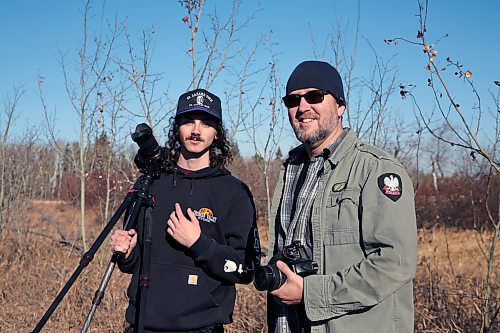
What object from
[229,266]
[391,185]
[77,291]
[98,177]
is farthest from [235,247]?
[98,177]

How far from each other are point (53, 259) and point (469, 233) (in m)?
13.1

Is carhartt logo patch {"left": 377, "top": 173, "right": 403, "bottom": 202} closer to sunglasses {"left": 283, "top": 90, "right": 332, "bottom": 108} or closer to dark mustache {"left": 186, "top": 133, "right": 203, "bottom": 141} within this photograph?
sunglasses {"left": 283, "top": 90, "right": 332, "bottom": 108}

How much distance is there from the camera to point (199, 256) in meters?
2.43

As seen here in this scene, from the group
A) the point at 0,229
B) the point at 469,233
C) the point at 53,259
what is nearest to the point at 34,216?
the point at 0,229

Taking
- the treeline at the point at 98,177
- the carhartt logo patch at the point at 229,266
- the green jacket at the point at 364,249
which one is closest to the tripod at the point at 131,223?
the carhartt logo patch at the point at 229,266

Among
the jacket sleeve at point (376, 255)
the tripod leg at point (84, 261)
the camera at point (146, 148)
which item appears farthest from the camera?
the camera at point (146, 148)

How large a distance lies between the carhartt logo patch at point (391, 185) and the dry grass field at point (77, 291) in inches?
138

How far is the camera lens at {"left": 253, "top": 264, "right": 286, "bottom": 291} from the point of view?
1.98 m

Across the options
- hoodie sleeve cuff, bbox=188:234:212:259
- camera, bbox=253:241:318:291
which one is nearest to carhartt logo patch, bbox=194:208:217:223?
hoodie sleeve cuff, bbox=188:234:212:259

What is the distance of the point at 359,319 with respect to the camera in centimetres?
196

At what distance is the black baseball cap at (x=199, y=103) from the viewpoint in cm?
268

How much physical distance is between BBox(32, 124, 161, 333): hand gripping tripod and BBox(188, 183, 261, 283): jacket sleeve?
0.88ft

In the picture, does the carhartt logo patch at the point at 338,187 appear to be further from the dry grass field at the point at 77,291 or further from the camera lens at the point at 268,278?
the dry grass field at the point at 77,291

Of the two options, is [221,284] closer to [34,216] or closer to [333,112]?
[333,112]
